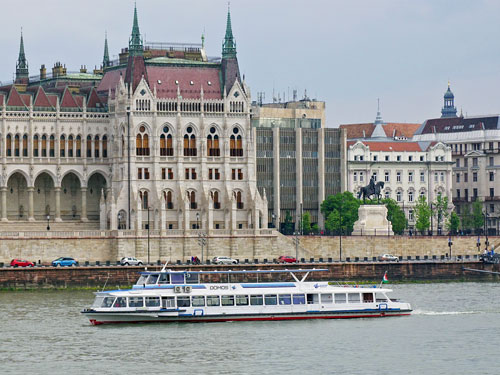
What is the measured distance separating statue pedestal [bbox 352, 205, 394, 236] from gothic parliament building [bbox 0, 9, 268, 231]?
34.7ft

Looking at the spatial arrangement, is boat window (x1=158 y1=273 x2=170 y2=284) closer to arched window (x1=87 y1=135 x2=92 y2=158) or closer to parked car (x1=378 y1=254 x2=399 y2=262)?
parked car (x1=378 y1=254 x2=399 y2=262)

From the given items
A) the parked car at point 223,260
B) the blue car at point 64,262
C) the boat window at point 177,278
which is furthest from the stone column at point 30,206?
the boat window at point 177,278

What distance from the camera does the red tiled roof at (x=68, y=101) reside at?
18550 centimetres

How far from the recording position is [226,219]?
600 ft

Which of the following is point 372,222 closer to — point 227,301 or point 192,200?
point 192,200

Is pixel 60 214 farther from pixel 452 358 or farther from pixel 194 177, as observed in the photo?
pixel 452 358

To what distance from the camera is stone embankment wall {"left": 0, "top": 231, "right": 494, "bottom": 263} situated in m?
171

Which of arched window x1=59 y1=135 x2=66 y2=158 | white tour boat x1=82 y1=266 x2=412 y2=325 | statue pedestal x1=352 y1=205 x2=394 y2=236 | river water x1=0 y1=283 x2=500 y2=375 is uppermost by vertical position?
arched window x1=59 y1=135 x2=66 y2=158

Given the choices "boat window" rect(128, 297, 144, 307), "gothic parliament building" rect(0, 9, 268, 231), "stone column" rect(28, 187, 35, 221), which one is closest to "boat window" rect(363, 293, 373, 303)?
"boat window" rect(128, 297, 144, 307)

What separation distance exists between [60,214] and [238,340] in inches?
2929

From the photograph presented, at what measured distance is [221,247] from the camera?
17950 centimetres

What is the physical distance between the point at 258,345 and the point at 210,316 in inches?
494

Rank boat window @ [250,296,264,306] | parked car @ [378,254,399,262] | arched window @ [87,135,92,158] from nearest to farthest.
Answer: boat window @ [250,296,264,306]
parked car @ [378,254,399,262]
arched window @ [87,135,92,158]

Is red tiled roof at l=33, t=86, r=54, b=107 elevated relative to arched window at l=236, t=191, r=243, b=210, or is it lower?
elevated
